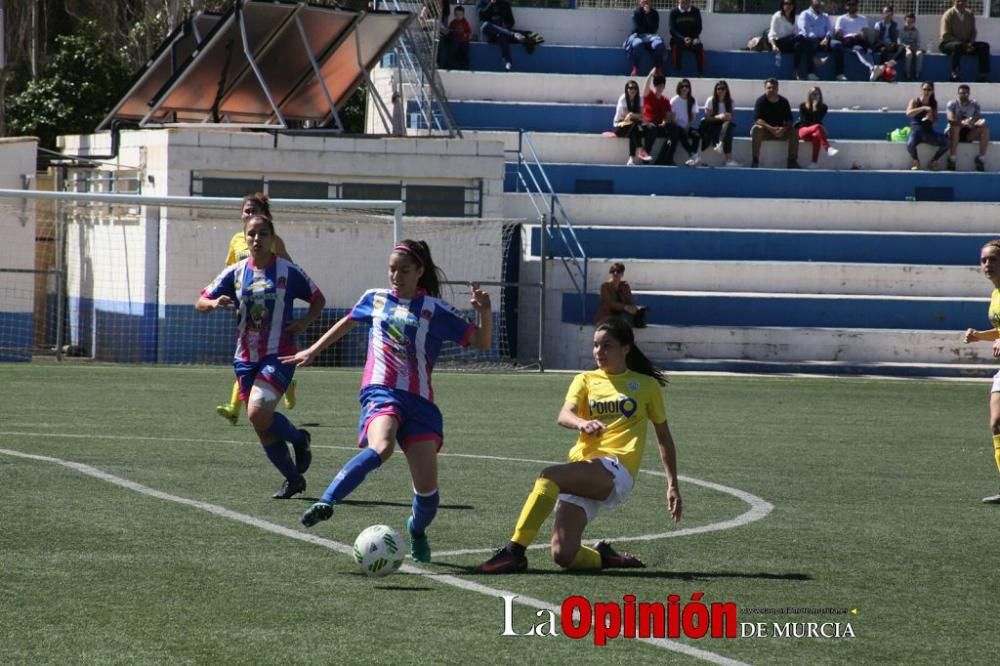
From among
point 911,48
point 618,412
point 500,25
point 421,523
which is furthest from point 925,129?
point 421,523

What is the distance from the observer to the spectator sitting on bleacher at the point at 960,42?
3300 centimetres

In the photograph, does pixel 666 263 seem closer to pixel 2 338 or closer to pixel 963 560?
pixel 2 338

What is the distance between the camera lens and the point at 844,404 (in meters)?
19.4

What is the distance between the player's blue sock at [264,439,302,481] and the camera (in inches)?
392

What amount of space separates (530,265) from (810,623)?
2031 centimetres

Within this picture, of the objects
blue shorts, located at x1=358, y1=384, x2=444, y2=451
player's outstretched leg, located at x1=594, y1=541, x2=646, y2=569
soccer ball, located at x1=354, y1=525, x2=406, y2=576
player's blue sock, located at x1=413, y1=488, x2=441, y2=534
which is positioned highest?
blue shorts, located at x1=358, y1=384, x2=444, y2=451

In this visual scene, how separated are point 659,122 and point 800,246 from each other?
3664 millimetres

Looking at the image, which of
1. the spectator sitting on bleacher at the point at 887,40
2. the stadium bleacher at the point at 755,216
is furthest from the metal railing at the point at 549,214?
the spectator sitting on bleacher at the point at 887,40

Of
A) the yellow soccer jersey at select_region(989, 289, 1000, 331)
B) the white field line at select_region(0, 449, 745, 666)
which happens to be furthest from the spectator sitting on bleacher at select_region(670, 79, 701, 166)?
the white field line at select_region(0, 449, 745, 666)

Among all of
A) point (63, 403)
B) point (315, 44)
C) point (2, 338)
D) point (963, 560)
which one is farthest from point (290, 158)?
point (963, 560)

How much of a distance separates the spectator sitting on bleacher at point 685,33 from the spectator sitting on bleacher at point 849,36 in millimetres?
2697

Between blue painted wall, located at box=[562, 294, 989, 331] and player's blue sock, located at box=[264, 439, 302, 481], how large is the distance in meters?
15.9

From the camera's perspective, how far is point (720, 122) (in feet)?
97.5

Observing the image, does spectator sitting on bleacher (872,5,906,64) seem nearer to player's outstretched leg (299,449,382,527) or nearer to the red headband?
the red headband
